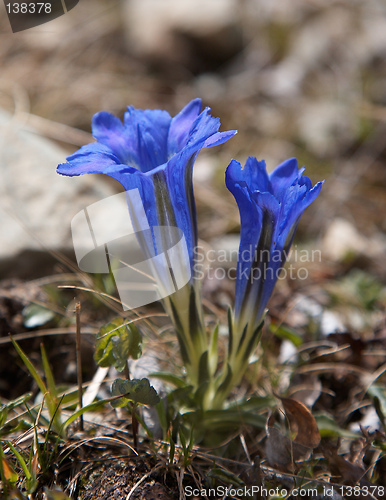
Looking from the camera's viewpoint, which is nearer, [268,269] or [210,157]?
[268,269]

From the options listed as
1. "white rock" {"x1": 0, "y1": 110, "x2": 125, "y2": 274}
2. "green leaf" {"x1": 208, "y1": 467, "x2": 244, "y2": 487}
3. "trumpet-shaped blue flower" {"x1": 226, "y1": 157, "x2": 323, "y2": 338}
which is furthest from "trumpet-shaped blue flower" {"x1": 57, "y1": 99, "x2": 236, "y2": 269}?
"white rock" {"x1": 0, "y1": 110, "x2": 125, "y2": 274}

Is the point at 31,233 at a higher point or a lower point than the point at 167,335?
higher

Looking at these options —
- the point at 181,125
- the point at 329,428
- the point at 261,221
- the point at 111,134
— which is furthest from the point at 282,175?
the point at 329,428

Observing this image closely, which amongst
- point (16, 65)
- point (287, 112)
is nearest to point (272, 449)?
point (287, 112)

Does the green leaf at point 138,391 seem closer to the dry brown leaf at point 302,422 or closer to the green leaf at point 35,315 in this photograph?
the dry brown leaf at point 302,422

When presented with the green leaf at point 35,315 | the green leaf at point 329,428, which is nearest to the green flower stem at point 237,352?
the green leaf at point 329,428

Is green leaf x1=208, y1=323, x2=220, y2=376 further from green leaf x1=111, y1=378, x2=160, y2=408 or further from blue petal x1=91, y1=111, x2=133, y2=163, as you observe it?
blue petal x1=91, y1=111, x2=133, y2=163

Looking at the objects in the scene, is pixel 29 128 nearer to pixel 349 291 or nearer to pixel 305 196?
pixel 349 291
